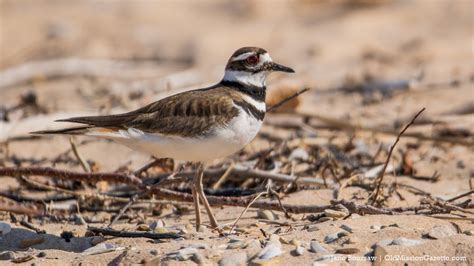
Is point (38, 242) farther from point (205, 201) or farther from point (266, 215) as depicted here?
point (266, 215)

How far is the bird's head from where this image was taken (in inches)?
185

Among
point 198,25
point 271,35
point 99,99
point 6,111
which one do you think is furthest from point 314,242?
point 198,25

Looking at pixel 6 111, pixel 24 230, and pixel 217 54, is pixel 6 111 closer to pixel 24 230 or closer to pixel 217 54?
pixel 24 230

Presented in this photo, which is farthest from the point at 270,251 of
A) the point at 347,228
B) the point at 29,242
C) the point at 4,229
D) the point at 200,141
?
the point at 4,229

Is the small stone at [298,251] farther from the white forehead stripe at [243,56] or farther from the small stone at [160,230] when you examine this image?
the white forehead stripe at [243,56]

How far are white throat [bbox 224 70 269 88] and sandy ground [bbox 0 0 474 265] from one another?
0.77 m

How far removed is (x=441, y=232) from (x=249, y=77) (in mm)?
1396

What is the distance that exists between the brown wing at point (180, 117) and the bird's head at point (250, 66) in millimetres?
235

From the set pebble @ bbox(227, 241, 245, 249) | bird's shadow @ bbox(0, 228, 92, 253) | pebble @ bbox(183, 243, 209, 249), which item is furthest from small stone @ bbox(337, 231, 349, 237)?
bird's shadow @ bbox(0, 228, 92, 253)

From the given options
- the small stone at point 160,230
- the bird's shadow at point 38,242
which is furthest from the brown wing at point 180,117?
the bird's shadow at point 38,242

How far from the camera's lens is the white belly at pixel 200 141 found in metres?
4.29

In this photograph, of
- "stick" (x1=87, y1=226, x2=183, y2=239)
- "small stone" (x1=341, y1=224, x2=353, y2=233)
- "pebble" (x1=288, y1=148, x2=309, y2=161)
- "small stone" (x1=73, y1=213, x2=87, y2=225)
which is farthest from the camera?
"pebble" (x1=288, y1=148, x2=309, y2=161)

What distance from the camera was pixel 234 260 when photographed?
3783mm

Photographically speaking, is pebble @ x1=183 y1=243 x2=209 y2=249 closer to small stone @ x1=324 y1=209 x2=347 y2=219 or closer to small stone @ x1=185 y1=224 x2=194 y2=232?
small stone @ x1=185 y1=224 x2=194 y2=232
